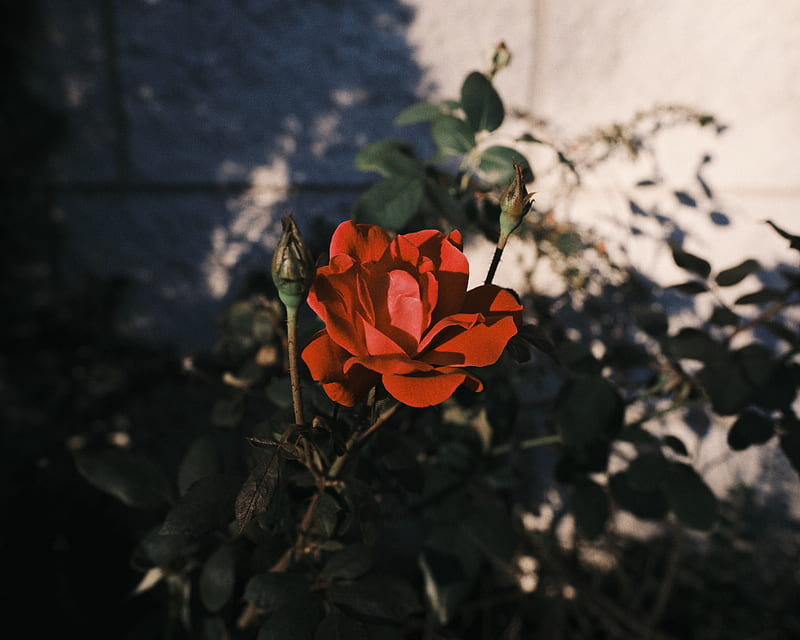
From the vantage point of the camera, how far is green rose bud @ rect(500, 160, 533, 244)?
390mm

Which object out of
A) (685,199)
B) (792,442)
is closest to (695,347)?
(792,442)

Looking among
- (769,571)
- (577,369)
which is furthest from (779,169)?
(769,571)

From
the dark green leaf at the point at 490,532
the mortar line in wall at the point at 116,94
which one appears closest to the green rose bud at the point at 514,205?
the dark green leaf at the point at 490,532

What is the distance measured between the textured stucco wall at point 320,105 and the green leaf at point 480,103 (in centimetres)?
55

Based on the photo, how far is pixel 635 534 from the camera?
1337 mm

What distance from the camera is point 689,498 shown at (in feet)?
2.29

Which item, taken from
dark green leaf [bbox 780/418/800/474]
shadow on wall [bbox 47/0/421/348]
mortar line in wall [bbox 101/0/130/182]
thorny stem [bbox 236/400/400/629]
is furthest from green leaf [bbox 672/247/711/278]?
mortar line in wall [bbox 101/0/130/182]

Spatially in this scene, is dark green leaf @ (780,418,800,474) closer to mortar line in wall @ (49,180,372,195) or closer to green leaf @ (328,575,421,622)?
green leaf @ (328,575,421,622)

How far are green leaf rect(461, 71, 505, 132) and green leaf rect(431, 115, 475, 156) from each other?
0.5 inches

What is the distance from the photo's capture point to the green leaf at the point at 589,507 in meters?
0.73

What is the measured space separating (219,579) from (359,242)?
1.40 ft

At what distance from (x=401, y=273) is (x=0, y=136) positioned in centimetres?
135

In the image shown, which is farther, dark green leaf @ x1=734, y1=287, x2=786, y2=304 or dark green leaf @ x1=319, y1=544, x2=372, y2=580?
dark green leaf @ x1=734, y1=287, x2=786, y2=304

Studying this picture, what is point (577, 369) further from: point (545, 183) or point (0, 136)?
point (0, 136)
